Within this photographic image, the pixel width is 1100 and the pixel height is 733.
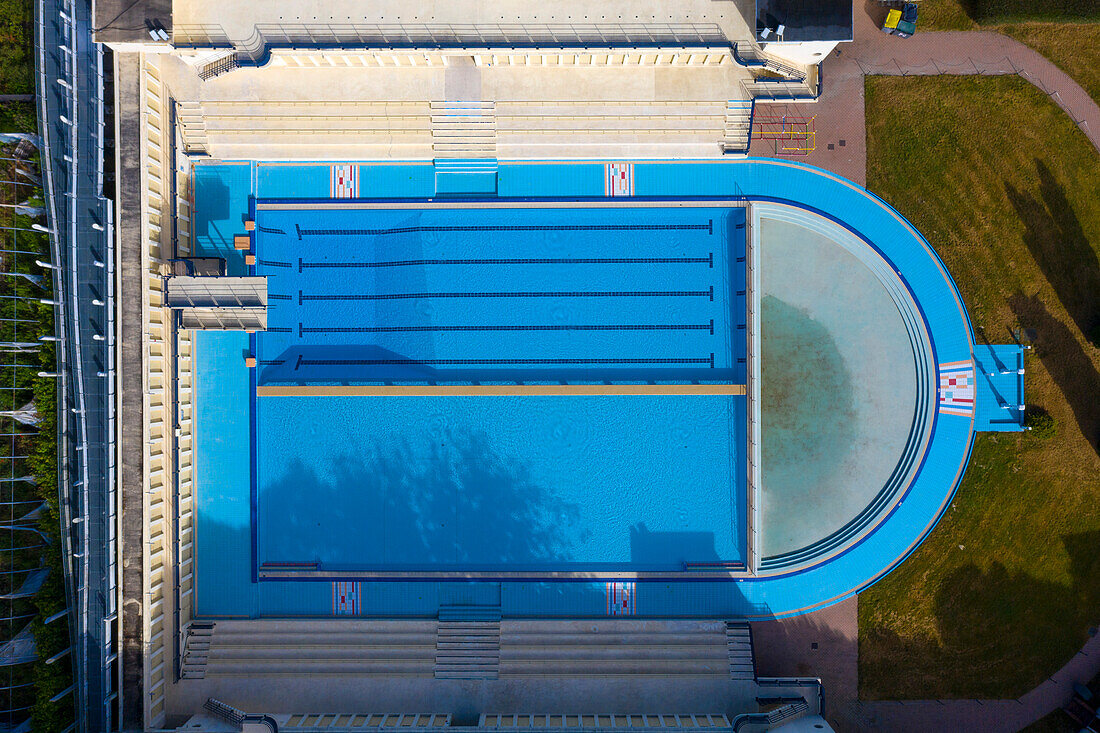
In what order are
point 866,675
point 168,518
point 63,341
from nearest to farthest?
point 63,341, point 168,518, point 866,675

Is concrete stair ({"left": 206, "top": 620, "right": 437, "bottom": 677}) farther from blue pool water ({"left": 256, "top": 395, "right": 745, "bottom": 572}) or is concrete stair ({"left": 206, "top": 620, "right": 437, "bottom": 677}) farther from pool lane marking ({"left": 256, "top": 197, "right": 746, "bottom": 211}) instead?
pool lane marking ({"left": 256, "top": 197, "right": 746, "bottom": 211})

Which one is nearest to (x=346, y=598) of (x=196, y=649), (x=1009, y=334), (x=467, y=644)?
(x=467, y=644)

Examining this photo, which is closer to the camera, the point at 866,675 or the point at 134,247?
the point at 134,247

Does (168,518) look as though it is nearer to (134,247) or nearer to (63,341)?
(63,341)

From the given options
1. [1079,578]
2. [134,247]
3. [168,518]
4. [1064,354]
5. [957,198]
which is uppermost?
[957,198]

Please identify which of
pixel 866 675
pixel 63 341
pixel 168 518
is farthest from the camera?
pixel 866 675

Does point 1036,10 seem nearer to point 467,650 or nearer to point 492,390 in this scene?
point 492,390

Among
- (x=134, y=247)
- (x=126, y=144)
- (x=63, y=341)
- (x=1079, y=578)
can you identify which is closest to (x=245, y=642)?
(x=63, y=341)

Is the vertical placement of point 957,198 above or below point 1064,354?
above
